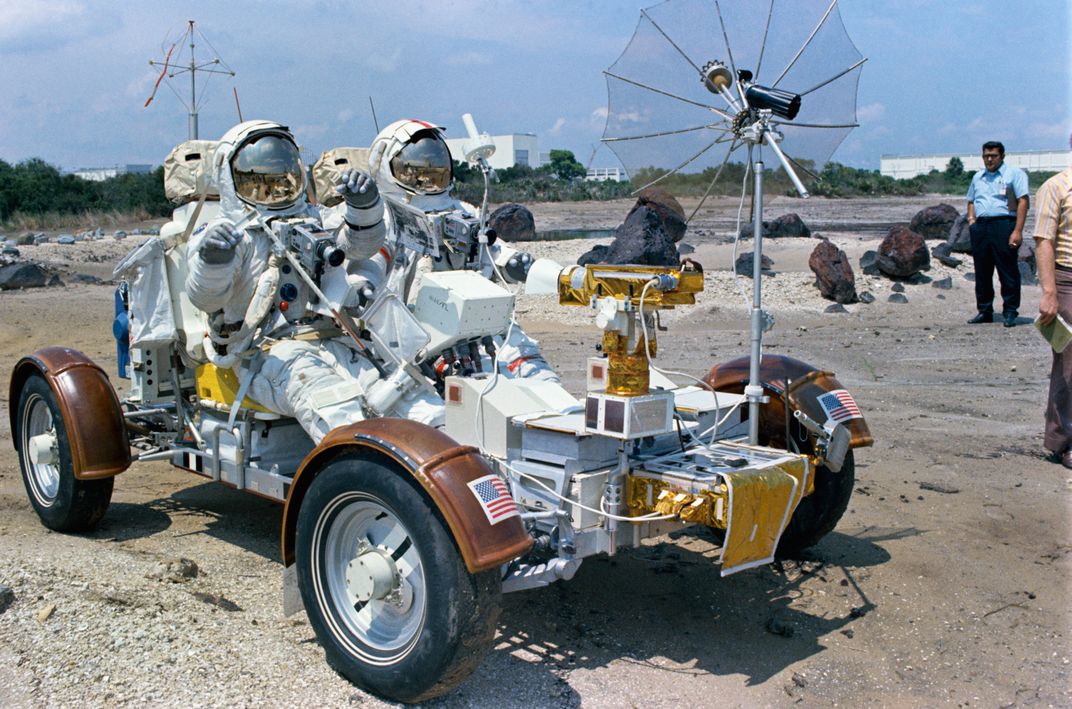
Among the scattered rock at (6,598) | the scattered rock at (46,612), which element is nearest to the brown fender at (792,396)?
the scattered rock at (46,612)

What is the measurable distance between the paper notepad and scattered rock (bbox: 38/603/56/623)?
21.3 ft

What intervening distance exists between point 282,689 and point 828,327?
11161mm

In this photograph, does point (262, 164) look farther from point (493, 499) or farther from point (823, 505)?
point (823, 505)

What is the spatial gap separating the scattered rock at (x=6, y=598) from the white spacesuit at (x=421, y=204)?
2.77 metres

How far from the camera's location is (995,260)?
1305cm

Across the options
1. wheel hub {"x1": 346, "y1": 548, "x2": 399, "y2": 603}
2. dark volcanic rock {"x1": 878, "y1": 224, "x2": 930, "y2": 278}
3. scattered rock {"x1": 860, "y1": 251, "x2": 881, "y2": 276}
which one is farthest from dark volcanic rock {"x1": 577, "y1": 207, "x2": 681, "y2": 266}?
wheel hub {"x1": 346, "y1": 548, "x2": 399, "y2": 603}

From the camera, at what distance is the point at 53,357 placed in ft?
21.1

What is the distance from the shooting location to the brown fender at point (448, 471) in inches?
150

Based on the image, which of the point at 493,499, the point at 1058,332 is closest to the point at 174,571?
the point at 493,499

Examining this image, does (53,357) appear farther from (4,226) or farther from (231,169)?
(4,226)

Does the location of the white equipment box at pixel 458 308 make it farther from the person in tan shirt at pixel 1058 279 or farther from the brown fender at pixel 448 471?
the person in tan shirt at pixel 1058 279

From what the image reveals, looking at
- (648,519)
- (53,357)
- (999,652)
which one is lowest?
(999,652)

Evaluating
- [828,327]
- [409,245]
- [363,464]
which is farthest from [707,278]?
[363,464]

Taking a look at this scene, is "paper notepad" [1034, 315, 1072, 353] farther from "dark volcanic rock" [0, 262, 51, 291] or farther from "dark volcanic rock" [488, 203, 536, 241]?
"dark volcanic rock" [0, 262, 51, 291]
